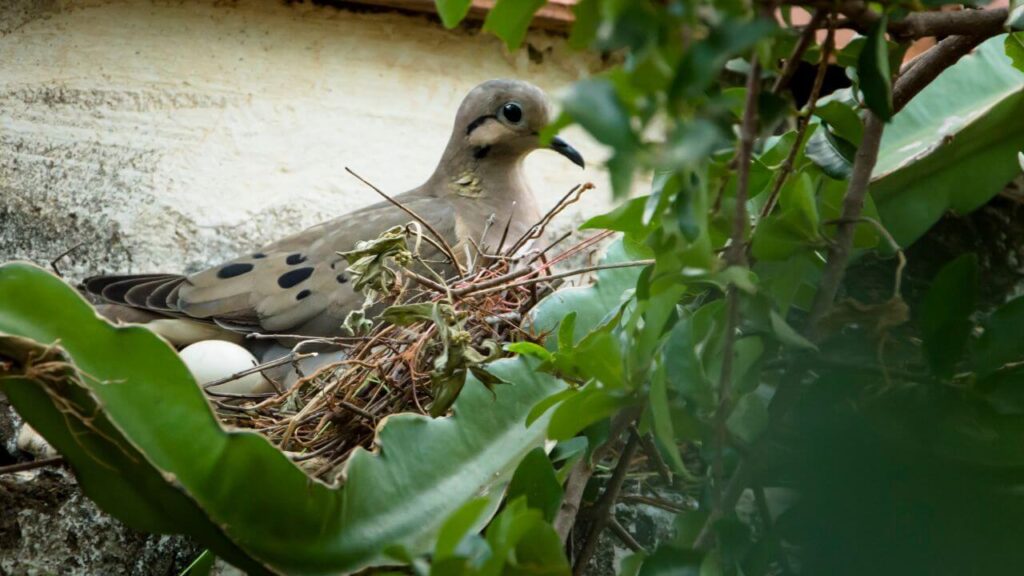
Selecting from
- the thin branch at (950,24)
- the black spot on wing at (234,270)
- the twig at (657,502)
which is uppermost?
the thin branch at (950,24)

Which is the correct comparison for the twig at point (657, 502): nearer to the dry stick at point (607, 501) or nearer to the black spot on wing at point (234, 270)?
the dry stick at point (607, 501)

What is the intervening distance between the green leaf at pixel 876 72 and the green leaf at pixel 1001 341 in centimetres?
26

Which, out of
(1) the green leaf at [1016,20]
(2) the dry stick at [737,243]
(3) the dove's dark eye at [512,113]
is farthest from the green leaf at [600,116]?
(3) the dove's dark eye at [512,113]

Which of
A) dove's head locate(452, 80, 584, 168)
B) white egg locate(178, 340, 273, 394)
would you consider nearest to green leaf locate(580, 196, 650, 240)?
white egg locate(178, 340, 273, 394)

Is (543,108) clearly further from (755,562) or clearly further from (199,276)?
(755,562)

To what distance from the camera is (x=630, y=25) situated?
90cm

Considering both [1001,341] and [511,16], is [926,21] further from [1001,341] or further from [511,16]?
[511,16]

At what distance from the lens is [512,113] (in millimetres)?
2930

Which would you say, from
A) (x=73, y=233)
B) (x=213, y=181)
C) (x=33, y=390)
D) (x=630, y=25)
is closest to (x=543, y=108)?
(x=213, y=181)

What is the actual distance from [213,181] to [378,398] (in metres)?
1.07

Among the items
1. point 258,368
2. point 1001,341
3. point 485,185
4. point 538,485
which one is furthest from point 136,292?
point 1001,341

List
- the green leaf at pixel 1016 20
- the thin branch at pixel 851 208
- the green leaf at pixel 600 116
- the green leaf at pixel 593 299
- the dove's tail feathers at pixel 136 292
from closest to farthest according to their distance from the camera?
the green leaf at pixel 600 116
the thin branch at pixel 851 208
the green leaf at pixel 1016 20
the green leaf at pixel 593 299
the dove's tail feathers at pixel 136 292

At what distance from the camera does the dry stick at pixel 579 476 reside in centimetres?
157

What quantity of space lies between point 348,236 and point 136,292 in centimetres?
42
